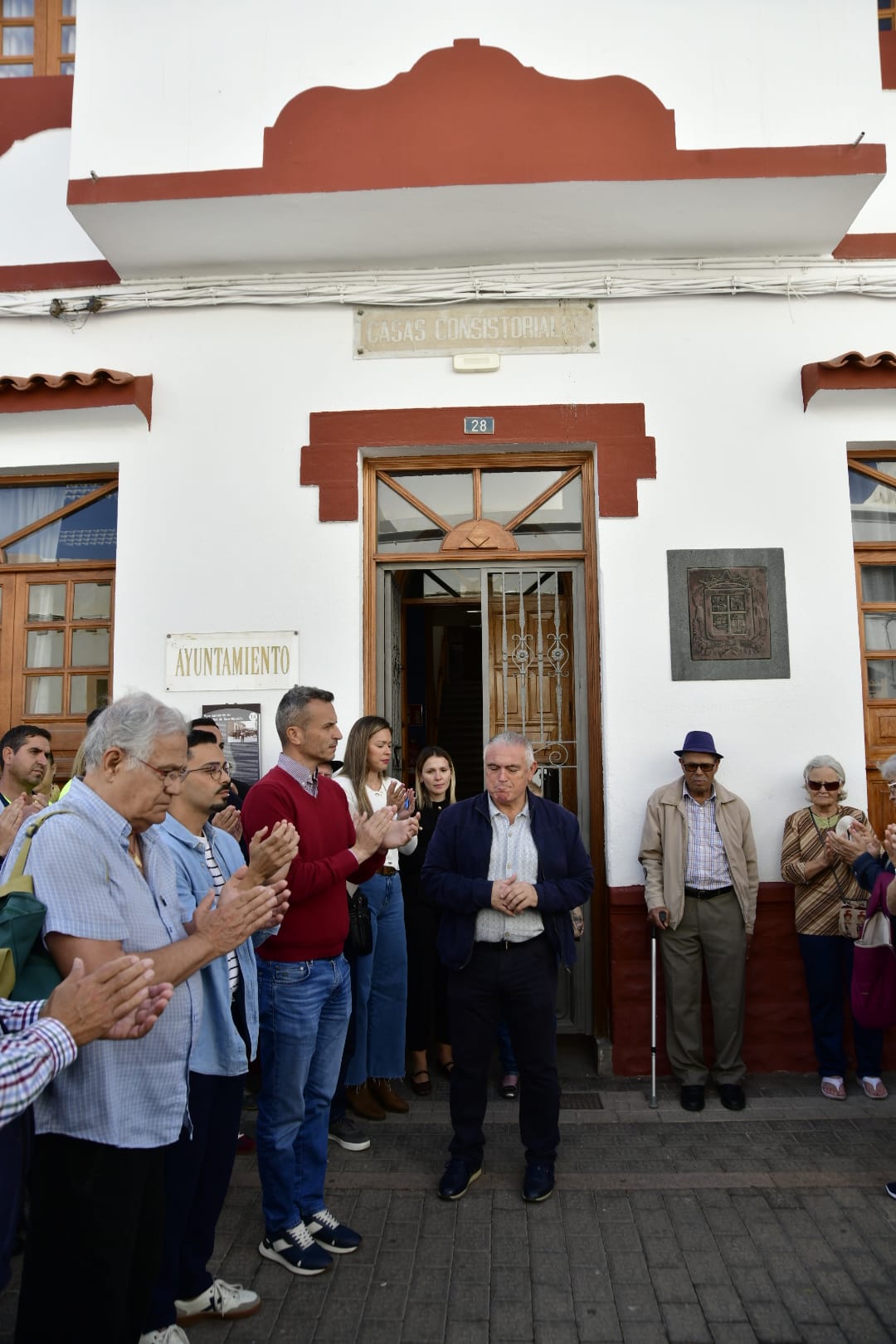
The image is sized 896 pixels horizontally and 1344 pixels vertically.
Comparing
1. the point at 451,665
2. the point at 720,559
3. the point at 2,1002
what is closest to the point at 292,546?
the point at 720,559

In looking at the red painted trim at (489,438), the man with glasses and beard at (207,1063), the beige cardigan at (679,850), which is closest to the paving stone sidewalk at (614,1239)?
the man with glasses and beard at (207,1063)

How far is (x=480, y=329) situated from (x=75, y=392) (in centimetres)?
247

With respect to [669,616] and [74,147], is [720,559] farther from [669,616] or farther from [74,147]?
[74,147]

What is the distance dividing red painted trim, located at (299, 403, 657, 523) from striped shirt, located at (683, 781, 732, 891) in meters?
1.87

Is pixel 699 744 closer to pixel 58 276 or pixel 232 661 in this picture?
pixel 232 661

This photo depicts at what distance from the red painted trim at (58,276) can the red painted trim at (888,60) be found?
4.92 meters

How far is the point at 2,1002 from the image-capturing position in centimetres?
198

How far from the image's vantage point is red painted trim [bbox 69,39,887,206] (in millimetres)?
5227

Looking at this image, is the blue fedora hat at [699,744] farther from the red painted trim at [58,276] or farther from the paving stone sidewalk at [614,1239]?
the red painted trim at [58,276]

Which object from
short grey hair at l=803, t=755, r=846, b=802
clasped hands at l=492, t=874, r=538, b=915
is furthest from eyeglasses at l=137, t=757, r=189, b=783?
short grey hair at l=803, t=755, r=846, b=802

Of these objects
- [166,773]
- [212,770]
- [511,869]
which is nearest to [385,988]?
[511,869]

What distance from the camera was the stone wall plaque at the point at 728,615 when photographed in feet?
17.8

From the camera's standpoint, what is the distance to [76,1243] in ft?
7.13

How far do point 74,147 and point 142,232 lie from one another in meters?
0.65
